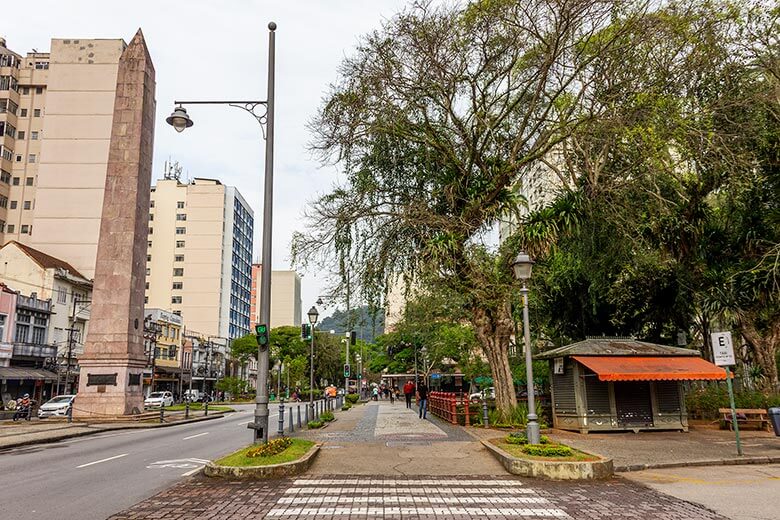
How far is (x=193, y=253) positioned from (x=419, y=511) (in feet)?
322

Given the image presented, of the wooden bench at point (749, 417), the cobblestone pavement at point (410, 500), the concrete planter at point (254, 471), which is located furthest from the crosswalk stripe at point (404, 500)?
the wooden bench at point (749, 417)

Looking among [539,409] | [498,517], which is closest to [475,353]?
[539,409]

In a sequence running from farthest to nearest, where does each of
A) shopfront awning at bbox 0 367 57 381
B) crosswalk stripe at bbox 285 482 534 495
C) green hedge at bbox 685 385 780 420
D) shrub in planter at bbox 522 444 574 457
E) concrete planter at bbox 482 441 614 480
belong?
shopfront awning at bbox 0 367 57 381 → green hedge at bbox 685 385 780 420 → shrub in planter at bbox 522 444 574 457 → concrete planter at bbox 482 441 614 480 → crosswalk stripe at bbox 285 482 534 495

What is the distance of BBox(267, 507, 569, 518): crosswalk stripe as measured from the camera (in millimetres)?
7930

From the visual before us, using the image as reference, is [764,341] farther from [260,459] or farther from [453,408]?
[260,459]

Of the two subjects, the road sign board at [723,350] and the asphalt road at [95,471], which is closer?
the asphalt road at [95,471]

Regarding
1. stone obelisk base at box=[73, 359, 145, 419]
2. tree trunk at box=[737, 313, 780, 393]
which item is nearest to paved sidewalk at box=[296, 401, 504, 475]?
tree trunk at box=[737, 313, 780, 393]

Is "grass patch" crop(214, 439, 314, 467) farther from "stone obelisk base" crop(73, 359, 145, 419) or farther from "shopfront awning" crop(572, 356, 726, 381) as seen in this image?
"stone obelisk base" crop(73, 359, 145, 419)

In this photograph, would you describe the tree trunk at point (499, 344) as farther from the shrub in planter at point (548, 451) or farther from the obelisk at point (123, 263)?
the obelisk at point (123, 263)

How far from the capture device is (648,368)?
1861 cm

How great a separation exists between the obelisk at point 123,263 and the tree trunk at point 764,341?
28.4 metres

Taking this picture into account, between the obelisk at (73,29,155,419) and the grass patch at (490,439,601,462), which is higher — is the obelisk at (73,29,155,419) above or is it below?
above

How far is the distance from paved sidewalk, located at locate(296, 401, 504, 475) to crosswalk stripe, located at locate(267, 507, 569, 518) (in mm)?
3076

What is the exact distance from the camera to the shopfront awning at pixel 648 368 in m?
17.9
